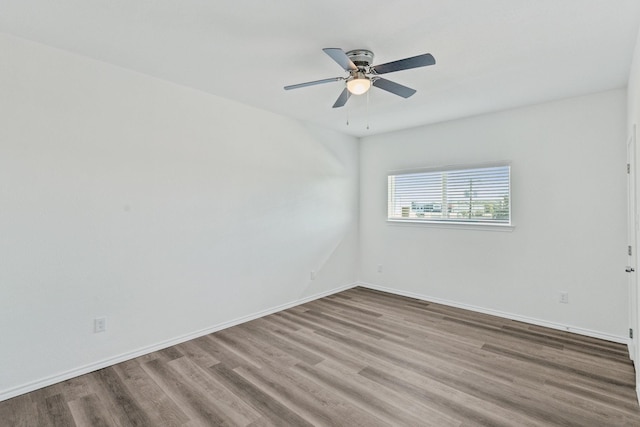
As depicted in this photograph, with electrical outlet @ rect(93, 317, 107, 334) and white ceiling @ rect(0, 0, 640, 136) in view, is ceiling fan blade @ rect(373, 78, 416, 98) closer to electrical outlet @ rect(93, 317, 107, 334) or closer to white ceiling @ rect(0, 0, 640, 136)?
white ceiling @ rect(0, 0, 640, 136)

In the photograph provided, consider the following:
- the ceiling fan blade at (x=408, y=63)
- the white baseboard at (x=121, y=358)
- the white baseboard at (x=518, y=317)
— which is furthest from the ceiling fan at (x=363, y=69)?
the white baseboard at (x=518, y=317)

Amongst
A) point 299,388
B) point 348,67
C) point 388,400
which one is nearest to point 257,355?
point 299,388

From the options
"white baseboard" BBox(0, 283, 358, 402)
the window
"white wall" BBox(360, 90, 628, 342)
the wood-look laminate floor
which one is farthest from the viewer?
the window

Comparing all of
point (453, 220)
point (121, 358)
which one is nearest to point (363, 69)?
point (453, 220)

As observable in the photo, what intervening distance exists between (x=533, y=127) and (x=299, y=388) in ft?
12.2

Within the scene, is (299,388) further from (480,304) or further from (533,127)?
(533,127)

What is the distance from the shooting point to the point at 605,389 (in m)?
2.37

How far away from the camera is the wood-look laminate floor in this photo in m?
2.08

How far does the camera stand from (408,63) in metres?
2.16

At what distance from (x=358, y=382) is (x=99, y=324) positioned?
87.0 inches

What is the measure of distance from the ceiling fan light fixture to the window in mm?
2420

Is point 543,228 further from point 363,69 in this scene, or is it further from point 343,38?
point 343,38

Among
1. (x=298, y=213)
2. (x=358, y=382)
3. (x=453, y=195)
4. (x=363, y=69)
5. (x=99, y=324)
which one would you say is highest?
(x=363, y=69)

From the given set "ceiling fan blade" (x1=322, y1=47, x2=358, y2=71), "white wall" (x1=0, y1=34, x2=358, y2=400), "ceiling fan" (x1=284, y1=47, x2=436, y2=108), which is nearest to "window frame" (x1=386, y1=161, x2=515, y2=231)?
"white wall" (x1=0, y1=34, x2=358, y2=400)
